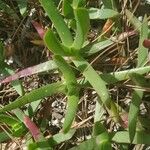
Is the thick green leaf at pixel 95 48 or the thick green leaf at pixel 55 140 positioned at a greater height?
the thick green leaf at pixel 95 48

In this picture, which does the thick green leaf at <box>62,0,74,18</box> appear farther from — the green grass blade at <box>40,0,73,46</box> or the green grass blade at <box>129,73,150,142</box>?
the green grass blade at <box>129,73,150,142</box>

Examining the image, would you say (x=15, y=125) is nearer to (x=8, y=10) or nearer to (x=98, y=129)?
(x=98, y=129)

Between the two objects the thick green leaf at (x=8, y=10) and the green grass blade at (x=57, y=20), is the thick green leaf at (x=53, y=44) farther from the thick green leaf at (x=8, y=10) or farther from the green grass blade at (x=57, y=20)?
the thick green leaf at (x=8, y=10)

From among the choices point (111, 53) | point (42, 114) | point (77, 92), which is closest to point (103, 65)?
point (111, 53)

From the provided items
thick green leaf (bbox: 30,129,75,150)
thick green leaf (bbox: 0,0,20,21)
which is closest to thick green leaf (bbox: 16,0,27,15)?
thick green leaf (bbox: 0,0,20,21)

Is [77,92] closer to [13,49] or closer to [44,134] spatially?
[44,134]

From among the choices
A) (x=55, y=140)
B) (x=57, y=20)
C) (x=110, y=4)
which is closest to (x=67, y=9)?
(x=57, y=20)

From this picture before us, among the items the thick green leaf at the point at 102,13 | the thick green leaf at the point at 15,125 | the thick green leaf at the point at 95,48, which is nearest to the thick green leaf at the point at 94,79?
the thick green leaf at the point at 95,48
